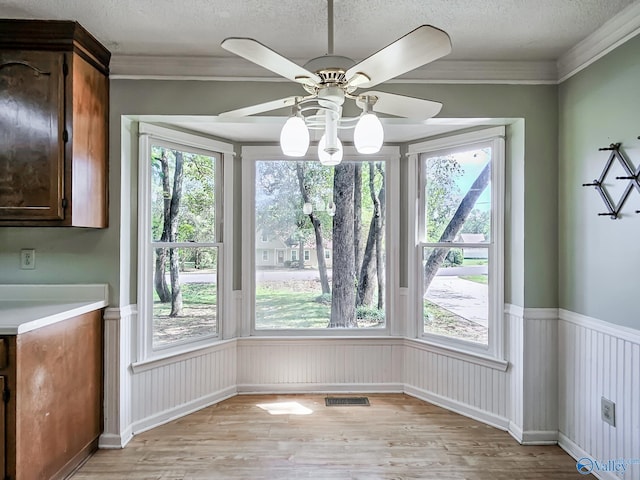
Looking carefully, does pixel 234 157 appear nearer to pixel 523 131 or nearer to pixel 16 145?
pixel 16 145

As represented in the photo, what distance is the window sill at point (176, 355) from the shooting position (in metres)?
2.62

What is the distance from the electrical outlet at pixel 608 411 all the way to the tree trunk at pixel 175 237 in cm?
283

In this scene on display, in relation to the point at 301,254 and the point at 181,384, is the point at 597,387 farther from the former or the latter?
the point at 181,384

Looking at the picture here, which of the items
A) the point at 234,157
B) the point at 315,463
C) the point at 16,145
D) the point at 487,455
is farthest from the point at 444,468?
the point at 16,145

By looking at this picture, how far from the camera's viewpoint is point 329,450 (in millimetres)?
2363

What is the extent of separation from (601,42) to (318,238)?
2.29 meters

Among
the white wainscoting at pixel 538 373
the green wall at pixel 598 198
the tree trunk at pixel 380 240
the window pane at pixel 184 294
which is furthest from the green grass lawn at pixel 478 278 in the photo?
the window pane at pixel 184 294

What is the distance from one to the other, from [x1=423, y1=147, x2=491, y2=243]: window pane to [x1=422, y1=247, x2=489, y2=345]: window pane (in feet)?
0.45

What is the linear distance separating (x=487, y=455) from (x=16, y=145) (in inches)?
129

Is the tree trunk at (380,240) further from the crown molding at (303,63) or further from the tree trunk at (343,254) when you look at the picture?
the crown molding at (303,63)

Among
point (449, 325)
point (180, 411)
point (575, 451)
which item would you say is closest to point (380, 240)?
point (449, 325)

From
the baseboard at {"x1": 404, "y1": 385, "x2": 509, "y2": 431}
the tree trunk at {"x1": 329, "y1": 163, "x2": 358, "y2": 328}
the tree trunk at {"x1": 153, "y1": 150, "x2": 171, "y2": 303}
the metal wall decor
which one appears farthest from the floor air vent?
the metal wall decor

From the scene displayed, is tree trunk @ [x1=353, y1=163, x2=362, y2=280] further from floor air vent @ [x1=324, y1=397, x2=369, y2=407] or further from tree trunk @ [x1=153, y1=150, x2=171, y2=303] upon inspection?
tree trunk @ [x1=153, y1=150, x2=171, y2=303]

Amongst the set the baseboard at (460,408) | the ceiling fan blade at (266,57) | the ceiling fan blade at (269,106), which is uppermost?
the ceiling fan blade at (266,57)
